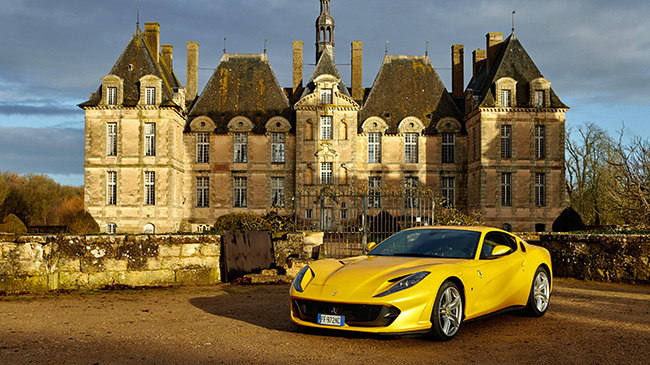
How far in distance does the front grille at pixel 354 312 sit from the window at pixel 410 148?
32.3 meters

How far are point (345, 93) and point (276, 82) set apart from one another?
5.12 metres

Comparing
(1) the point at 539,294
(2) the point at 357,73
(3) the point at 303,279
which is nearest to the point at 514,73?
(2) the point at 357,73

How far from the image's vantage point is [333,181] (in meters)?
36.9

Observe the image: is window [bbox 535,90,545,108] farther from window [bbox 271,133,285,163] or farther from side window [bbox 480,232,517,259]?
side window [bbox 480,232,517,259]

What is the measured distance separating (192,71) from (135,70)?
16.1ft

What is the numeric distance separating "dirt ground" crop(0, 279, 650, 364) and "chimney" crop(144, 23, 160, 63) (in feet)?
104

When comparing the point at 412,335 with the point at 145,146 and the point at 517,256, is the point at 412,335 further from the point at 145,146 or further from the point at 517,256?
the point at 145,146

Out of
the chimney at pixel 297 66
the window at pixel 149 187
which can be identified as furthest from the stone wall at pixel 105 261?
the chimney at pixel 297 66

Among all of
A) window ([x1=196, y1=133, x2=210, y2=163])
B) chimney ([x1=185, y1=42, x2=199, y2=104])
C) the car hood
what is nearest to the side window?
the car hood

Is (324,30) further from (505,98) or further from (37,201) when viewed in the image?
(37,201)

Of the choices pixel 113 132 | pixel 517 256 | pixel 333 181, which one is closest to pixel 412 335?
pixel 517 256

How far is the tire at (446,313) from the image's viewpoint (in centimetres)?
615

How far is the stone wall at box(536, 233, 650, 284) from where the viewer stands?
39.4 feet

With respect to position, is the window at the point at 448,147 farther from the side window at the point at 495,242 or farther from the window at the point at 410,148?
the side window at the point at 495,242
